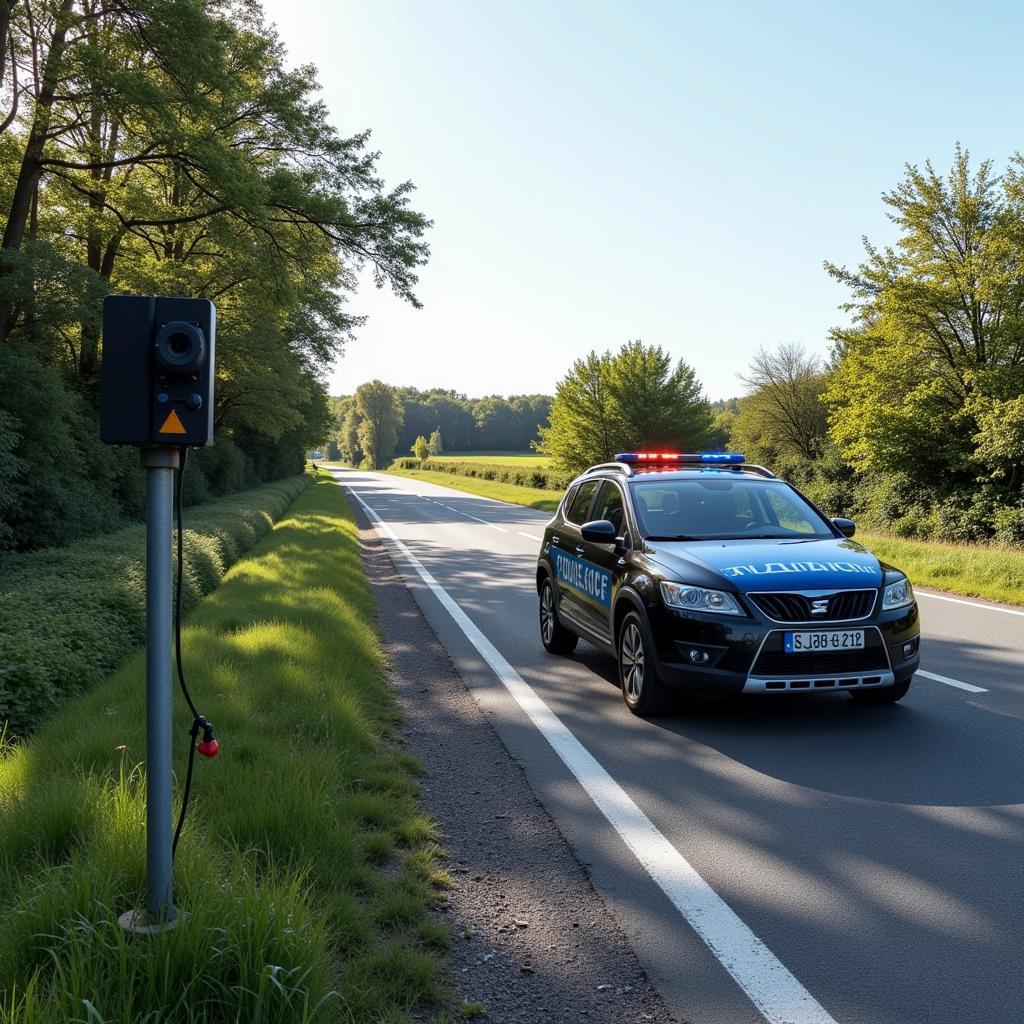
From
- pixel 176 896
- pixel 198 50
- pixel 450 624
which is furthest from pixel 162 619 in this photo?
pixel 198 50

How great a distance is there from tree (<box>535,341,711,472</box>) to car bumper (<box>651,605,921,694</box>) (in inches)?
1714

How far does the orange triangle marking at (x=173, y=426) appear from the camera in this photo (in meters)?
2.43

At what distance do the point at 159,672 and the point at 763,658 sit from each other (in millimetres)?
3981

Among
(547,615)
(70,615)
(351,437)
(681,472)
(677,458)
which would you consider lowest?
(547,615)

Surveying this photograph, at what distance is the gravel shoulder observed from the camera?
2783 mm

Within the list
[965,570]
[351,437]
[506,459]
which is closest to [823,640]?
[965,570]

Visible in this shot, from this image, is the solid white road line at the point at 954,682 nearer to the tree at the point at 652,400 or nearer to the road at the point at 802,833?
the road at the point at 802,833

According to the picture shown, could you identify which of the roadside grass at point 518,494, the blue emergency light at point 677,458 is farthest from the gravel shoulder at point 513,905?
the roadside grass at point 518,494

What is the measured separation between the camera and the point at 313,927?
2.71 meters

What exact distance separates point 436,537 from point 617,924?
20.2 meters

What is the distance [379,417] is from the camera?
158250 millimetres

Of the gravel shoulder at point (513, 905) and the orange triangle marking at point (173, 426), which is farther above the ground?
the orange triangle marking at point (173, 426)

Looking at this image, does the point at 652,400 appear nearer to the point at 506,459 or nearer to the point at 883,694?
the point at 883,694

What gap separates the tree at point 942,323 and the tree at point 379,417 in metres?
135
